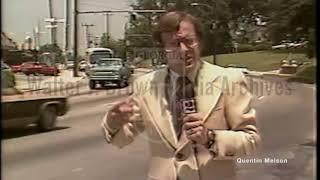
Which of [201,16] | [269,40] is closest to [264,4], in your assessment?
[269,40]

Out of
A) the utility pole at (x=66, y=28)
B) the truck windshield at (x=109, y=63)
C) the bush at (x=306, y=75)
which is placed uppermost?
the utility pole at (x=66, y=28)

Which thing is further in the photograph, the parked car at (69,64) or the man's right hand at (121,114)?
the parked car at (69,64)

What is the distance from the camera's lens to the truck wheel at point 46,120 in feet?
6.31

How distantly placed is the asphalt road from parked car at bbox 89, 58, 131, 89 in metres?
0.04

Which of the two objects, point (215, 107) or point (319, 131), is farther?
point (319, 131)

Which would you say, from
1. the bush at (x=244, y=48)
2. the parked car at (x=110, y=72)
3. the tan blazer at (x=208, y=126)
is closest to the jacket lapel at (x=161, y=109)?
the tan blazer at (x=208, y=126)

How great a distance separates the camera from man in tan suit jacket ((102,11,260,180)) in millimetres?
1614

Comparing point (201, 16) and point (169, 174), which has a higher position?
point (201, 16)

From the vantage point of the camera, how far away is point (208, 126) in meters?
1.59

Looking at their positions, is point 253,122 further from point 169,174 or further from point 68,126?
point 68,126

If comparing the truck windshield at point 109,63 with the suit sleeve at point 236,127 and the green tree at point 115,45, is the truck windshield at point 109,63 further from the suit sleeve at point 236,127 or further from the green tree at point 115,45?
the suit sleeve at point 236,127

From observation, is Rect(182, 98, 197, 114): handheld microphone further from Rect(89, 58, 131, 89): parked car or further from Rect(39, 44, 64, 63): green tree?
Rect(39, 44, 64, 63): green tree

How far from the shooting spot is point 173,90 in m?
1.65

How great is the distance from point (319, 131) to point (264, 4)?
1.62 feet
